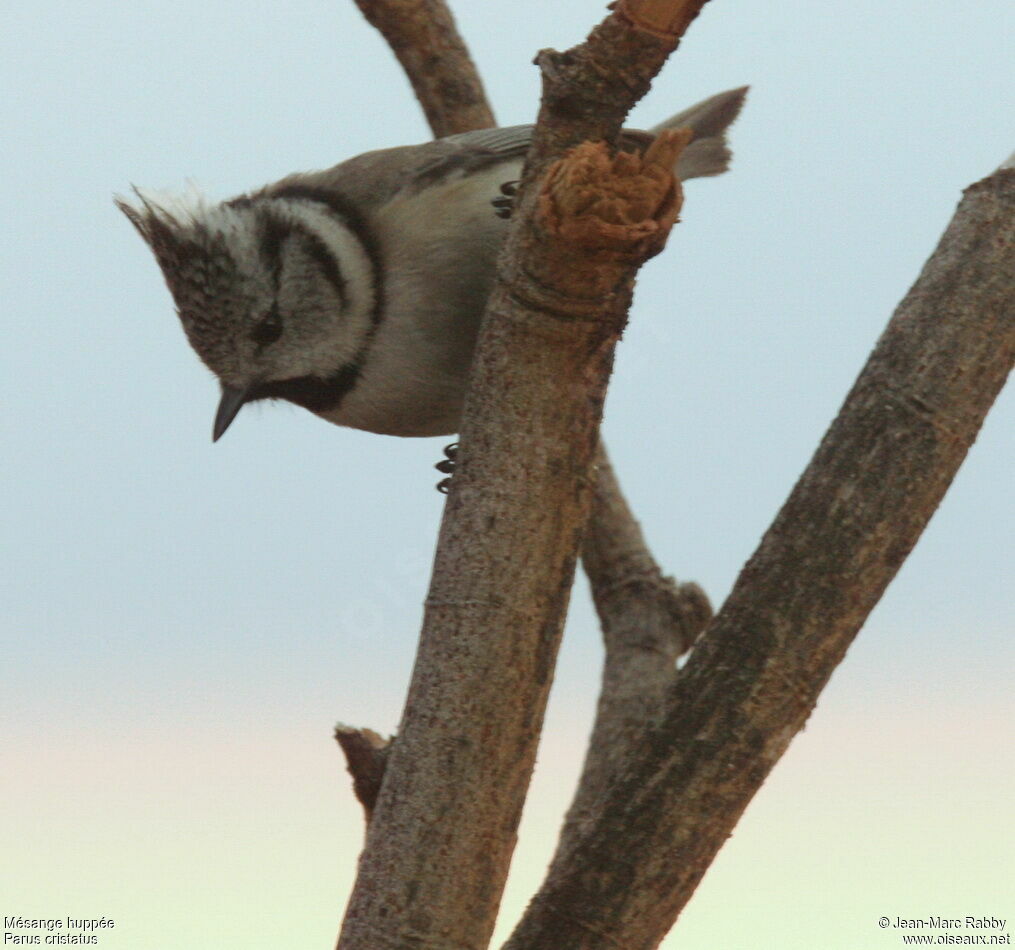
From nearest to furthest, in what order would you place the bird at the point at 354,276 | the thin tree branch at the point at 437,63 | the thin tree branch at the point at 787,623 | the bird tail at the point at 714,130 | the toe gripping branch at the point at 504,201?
the thin tree branch at the point at 787,623, the toe gripping branch at the point at 504,201, the bird at the point at 354,276, the bird tail at the point at 714,130, the thin tree branch at the point at 437,63

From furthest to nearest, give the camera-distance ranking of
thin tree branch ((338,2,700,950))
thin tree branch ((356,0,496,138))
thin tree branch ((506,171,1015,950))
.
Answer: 1. thin tree branch ((356,0,496,138))
2. thin tree branch ((506,171,1015,950))
3. thin tree branch ((338,2,700,950))

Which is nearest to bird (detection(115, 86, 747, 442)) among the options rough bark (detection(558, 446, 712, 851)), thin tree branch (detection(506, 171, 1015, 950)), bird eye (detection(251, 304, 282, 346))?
bird eye (detection(251, 304, 282, 346))

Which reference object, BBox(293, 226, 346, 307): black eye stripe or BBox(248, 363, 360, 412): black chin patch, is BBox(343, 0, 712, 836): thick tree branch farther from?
BBox(293, 226, 346, 307): black eye stripe

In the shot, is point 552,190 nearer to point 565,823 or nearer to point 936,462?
point 936,462

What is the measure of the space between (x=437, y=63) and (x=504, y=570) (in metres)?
2.12

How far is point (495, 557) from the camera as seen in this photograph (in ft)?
6.67

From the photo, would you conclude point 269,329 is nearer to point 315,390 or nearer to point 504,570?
point 315,390

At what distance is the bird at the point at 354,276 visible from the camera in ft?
9.07

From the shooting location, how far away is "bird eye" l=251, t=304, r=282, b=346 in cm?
283

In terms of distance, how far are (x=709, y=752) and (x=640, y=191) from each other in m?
0.91

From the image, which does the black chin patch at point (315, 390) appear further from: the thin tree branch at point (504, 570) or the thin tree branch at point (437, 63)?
the thin tree branch at point (437, 63)

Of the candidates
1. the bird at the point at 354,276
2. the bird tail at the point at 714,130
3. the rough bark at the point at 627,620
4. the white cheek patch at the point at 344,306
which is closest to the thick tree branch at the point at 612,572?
the rough bark at the point at 627,620

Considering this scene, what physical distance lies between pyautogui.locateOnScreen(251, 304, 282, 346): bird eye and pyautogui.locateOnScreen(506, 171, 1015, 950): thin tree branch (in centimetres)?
119

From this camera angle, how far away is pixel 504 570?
2029 millimetres
